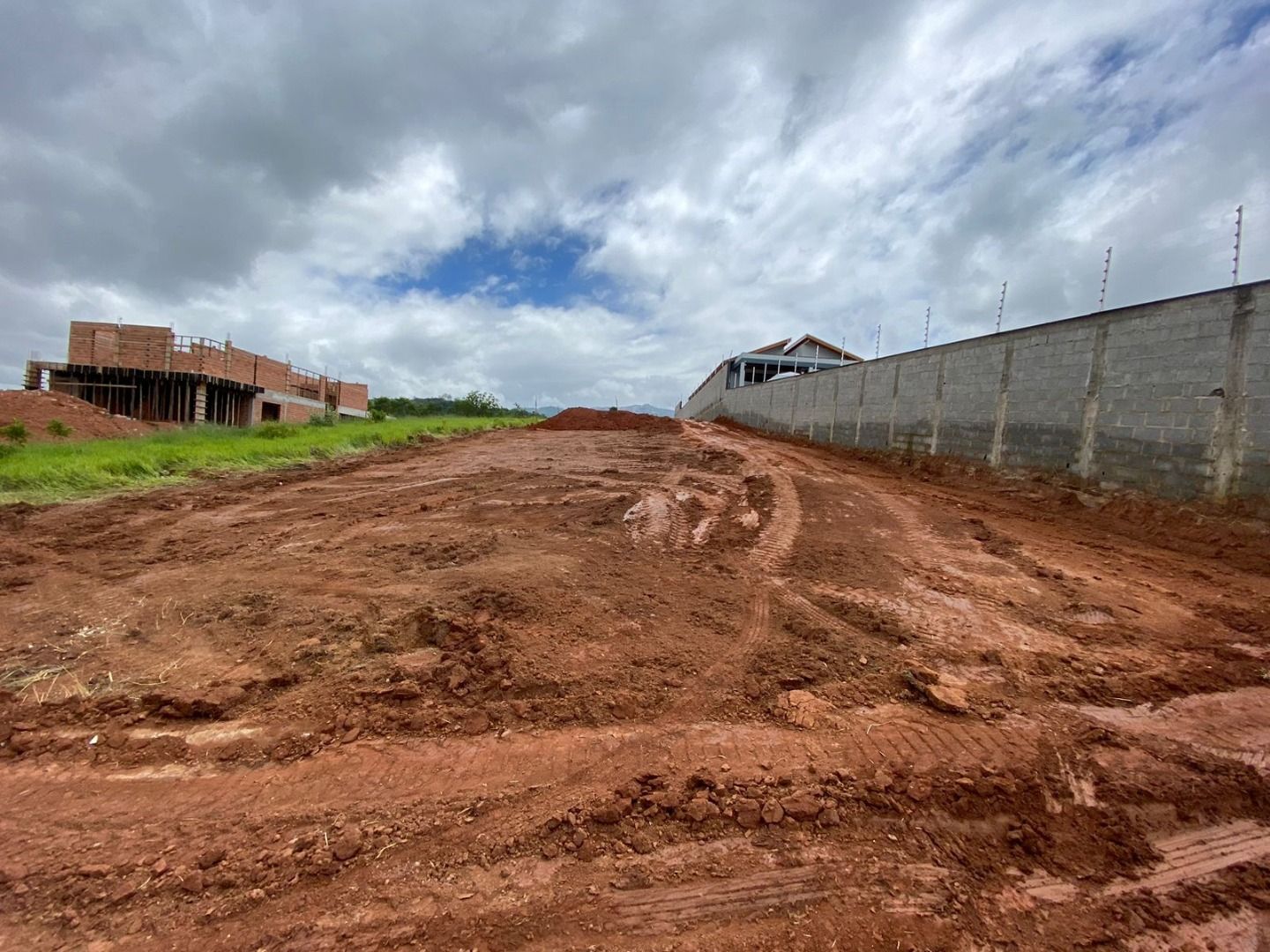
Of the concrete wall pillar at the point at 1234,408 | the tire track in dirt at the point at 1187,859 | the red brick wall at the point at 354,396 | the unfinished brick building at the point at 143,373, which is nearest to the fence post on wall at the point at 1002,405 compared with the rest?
the concrete wall pillar at the point at 1234,408

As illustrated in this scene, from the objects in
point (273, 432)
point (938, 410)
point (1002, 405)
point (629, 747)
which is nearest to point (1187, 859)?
point (629, 747)

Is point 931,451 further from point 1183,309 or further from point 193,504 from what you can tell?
point 193,504

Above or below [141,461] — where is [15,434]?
below

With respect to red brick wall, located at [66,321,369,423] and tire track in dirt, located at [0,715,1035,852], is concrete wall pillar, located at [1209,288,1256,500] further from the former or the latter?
red brick wall, located at [66,321,369,423]

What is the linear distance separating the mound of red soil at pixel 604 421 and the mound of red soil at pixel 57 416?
16.2 meters

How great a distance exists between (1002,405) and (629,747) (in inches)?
386

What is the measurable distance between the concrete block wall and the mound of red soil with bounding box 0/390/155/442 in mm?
26463

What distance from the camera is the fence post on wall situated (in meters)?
9.28

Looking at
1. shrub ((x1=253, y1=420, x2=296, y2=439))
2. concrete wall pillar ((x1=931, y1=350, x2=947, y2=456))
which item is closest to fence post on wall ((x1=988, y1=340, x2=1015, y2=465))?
concrete wall pillar ((x1=931, y1=350, x2=947, y2=456))

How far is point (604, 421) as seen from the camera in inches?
956

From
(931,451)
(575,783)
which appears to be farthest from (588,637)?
(931,451)

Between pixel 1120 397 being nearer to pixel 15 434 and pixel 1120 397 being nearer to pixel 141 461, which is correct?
pixel 141 461

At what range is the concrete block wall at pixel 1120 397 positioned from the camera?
19.8ft

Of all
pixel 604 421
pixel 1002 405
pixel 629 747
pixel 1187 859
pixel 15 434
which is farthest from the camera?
pixel 604 421
